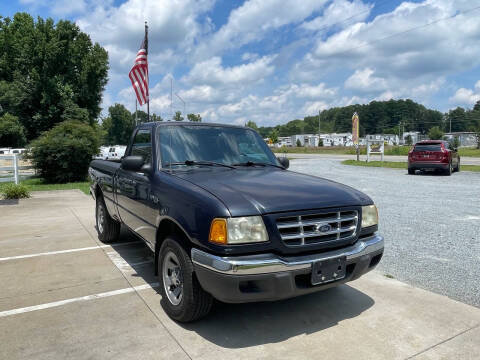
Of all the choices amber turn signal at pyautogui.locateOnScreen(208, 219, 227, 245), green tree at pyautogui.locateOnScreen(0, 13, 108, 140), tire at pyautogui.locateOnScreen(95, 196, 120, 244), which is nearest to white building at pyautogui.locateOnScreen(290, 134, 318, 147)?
Answer: green tree at pyautogui.locateOnScreen(0, 13, 108, 140)

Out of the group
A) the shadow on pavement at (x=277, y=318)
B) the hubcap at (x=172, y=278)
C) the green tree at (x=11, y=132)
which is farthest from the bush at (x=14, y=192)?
the green tree at (x=11, y=132)

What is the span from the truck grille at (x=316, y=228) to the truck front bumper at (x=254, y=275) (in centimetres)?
14

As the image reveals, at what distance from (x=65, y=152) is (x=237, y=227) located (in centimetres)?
1473

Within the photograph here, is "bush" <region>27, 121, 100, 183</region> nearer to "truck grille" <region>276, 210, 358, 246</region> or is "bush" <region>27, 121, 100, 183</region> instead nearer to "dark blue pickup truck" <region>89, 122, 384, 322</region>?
"dark blue pickup truck" <region>89, 122, 384, 322</region>

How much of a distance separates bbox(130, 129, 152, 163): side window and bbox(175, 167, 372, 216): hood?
0.78 m

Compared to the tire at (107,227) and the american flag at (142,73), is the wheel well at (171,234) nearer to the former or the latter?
the tire at (107,227)

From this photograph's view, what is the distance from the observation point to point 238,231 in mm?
2742

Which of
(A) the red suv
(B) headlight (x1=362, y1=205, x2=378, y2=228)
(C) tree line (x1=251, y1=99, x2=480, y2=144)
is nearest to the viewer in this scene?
(B) headlight (x1=362, y1=205, x2=378, y2=228)

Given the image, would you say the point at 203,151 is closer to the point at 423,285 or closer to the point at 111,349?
the point at 111,349

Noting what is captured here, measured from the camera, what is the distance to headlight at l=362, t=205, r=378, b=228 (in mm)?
3385

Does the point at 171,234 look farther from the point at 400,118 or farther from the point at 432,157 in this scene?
the point at 400,118

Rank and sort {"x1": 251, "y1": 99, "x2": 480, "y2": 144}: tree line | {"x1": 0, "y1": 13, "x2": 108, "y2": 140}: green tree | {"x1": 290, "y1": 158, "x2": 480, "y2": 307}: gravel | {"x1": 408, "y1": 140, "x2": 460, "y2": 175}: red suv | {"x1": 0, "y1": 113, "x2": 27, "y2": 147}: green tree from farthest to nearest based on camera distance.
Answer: {"x1": 251, "y1": 99, "x2": 480, "y2": 144}: tree line → {"x1": 0, "y1": 113, "x2": 27, "y2": 147}: green tree → {"x1": 0, "y1": 13, "x2": 108, "y2": 140}: green tree → {"x1": 408, "y1": 140, "x2": 460, "y2": 175}: red suv → {"x1": 290, "y1": 158, "x2": 480, "y2": 307}: gravel

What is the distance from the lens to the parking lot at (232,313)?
9.37 ft

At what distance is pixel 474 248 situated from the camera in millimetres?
5336
